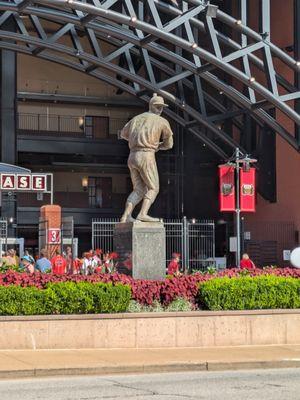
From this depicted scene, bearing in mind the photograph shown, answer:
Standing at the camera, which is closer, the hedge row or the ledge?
the ledge

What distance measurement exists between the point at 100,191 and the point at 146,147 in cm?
3660

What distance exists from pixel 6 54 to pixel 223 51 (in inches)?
455

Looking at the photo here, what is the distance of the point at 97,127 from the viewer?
55.5 meters

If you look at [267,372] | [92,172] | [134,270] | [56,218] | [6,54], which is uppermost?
[6,54]

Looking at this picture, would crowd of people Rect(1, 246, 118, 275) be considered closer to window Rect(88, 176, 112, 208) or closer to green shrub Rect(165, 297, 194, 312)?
green shrub Rect(165, 297, 194, 312)

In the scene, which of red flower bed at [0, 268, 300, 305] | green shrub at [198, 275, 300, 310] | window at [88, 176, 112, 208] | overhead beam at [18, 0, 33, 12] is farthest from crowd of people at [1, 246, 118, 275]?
window at [88, 176, 112, 208]

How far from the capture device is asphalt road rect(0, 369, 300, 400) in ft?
37.8

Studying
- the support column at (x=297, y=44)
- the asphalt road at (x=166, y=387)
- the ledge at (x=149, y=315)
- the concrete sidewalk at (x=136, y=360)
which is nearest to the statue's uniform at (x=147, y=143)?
the ledge at (x=149, y=315)

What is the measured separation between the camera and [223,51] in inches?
1884

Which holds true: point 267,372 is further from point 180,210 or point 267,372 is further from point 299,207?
point 180,210

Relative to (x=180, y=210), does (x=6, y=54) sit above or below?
above

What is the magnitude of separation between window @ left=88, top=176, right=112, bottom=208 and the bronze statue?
35385 mm

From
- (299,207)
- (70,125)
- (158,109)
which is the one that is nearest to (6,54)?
(70,125)

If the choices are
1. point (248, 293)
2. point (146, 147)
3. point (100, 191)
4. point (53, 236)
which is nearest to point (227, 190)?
point (53, 236)
